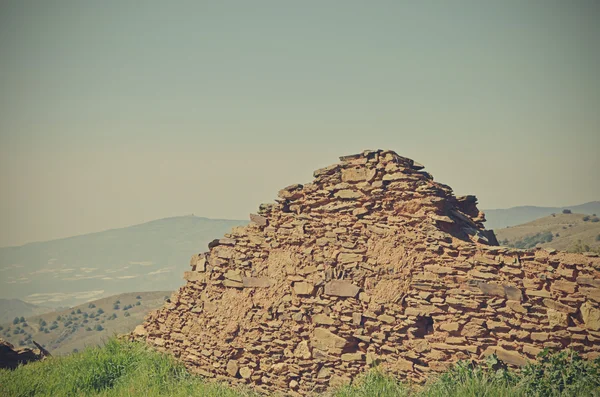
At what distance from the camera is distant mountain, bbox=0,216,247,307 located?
132000mm

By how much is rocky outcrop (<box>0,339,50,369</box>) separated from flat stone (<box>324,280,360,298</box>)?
9.83 m

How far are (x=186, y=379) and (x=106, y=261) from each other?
166 meters

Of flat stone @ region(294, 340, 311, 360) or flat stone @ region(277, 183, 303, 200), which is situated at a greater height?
flat stone @ region(277, 183, 303, 200)

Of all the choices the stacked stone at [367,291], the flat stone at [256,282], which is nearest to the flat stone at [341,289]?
the stacked stone at [367,291]

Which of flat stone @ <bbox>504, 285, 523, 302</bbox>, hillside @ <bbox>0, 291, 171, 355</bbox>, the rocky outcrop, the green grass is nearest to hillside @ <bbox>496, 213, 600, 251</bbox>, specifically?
flat stone @ <bbox>504, 285, 523, 302</bbox>

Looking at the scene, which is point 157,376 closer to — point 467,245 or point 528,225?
point 467,245

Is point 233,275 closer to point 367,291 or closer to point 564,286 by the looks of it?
point 367,291

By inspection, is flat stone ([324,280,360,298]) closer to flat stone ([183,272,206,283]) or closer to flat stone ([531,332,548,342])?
flat stone ([531,332,548,342])

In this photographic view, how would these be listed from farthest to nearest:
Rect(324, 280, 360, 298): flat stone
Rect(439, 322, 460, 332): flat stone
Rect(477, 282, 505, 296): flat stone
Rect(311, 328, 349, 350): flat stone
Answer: Rect(324, 280, 360, 298): flat stone, Rect(311, 328, 349, 350): flat stone, Rect(439, 322, 460, 332): flat stone, Rect(477, 282, 505, 296): flat stone

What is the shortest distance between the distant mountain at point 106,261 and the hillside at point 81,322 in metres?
66.1

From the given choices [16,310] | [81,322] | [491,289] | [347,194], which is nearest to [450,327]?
[491,289]

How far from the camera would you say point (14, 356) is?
13805mm

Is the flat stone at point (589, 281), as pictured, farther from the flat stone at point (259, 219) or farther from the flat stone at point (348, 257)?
the flat stone at point (259, 219)

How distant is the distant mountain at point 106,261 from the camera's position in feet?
433
